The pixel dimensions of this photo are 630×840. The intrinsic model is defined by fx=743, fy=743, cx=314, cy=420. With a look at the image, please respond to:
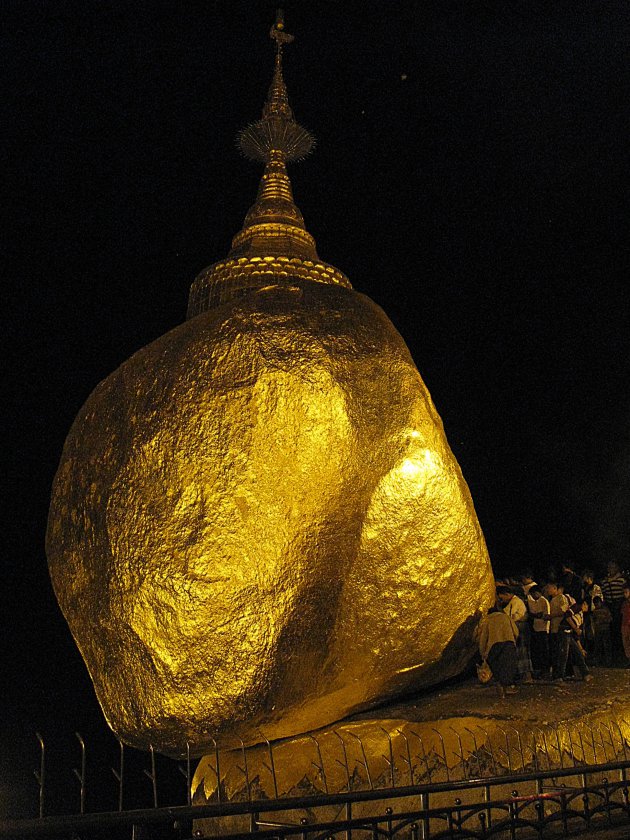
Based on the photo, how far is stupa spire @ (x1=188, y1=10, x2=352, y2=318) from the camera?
7491mm

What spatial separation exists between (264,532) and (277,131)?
5.91m

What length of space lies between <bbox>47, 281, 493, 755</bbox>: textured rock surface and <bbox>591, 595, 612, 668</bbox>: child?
15.3 feet

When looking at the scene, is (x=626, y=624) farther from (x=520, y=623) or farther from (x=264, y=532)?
(x=264, y=532)

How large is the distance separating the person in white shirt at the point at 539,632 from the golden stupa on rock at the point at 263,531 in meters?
2.26

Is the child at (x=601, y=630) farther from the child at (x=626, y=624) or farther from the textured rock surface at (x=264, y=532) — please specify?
the textured rock surface at (x=264, y=532)

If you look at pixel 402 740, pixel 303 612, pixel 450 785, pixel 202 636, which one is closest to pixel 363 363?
pixel 303 612

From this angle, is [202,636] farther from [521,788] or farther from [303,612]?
[521,788]

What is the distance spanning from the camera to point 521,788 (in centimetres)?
485

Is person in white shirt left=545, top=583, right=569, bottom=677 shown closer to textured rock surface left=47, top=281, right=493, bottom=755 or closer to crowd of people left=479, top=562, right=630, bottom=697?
crowd of people left=479, top=562, right=630, bottom=697

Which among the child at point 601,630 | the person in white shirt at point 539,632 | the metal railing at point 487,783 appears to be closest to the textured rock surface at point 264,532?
the metal railing at point 487,783

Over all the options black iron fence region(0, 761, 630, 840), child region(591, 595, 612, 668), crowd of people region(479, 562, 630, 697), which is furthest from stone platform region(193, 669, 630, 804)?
child region(591, 595, 612, 668)

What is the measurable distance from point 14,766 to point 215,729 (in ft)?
12.6

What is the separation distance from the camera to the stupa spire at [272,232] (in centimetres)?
749

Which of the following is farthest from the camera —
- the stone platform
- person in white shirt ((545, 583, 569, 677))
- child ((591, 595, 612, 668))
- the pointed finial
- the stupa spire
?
child ((591, 595, 612, 668))
